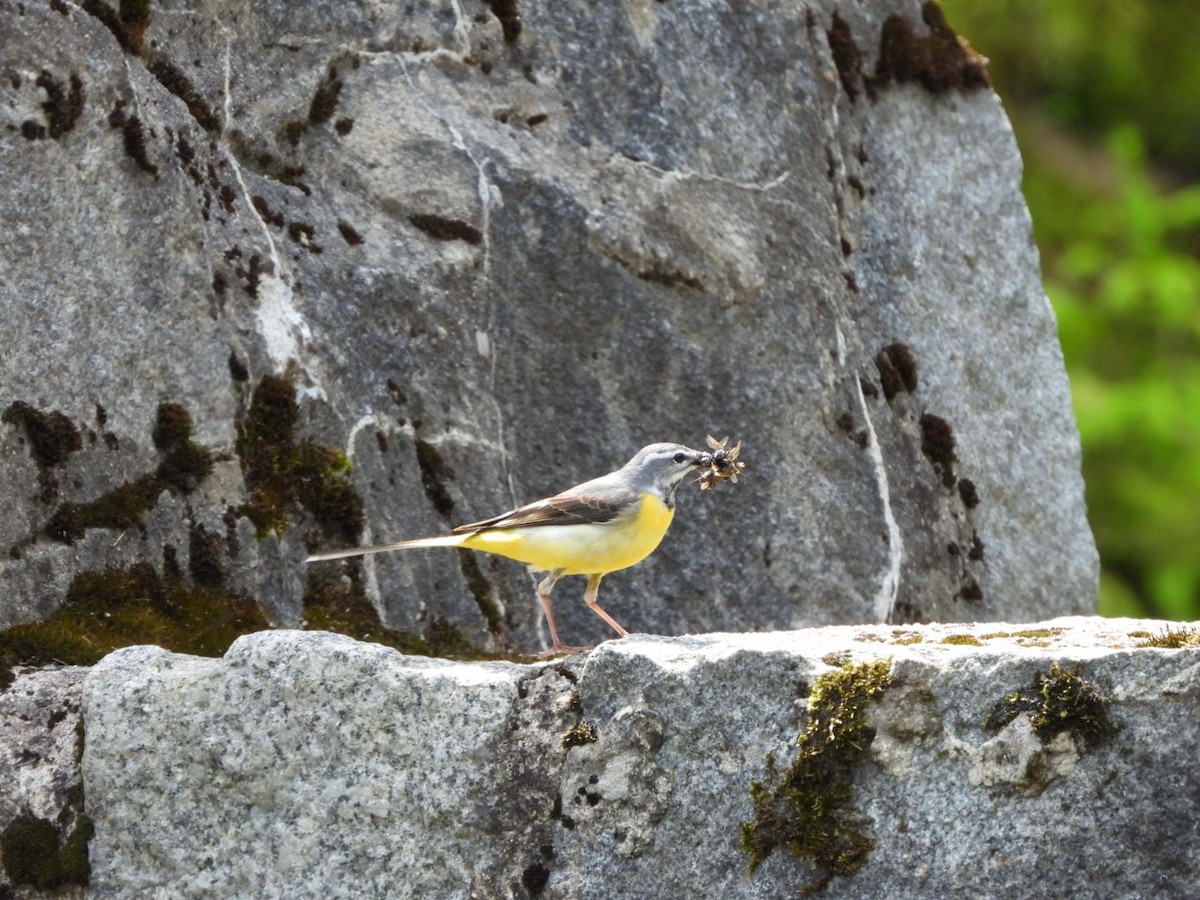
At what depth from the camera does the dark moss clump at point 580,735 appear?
6461mm

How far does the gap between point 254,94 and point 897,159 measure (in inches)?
191

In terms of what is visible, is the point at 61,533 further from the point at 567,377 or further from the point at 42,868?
the point at 567,377

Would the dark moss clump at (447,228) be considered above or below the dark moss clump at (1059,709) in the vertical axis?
above

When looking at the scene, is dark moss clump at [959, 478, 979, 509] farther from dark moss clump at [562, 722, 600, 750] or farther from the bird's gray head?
dark moss clump at [562, 722, 600, 750]

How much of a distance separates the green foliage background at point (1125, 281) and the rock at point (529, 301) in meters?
8.87

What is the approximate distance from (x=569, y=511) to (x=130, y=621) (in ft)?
7.62

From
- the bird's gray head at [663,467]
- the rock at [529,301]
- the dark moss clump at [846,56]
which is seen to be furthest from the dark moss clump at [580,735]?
the dark moss clump at [846,56]

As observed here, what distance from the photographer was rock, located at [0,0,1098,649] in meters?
7.73

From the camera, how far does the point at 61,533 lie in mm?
7352

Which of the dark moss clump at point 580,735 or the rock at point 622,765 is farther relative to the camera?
the dark moss clump at point 580,735

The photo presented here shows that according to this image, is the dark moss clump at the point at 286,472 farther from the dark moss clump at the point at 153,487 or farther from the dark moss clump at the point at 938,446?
the dark moss clump at the point at 938,446

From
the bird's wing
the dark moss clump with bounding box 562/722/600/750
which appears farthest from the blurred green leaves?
the dark moss clump with bounding box 562/722/600/750

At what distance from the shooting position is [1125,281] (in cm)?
2053

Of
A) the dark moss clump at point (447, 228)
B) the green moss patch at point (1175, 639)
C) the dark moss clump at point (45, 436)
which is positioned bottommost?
the green moss patch at point (1175, 639)
